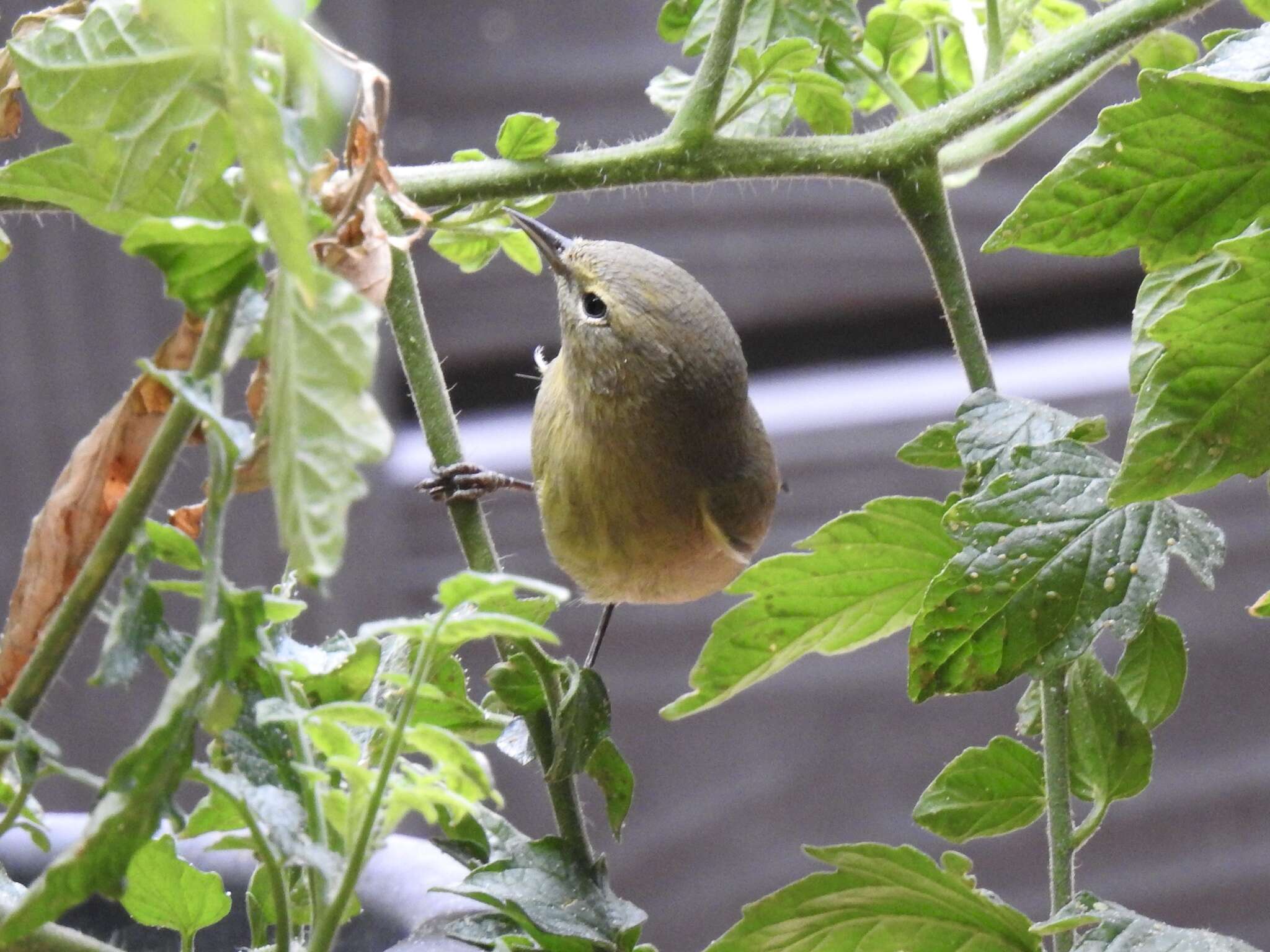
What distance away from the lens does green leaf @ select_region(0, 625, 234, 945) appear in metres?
0.28

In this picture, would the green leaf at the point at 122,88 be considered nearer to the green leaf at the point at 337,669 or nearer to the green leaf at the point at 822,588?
the green leaf at the point at 337,669

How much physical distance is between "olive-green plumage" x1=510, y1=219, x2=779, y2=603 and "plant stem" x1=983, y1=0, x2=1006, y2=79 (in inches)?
12.7

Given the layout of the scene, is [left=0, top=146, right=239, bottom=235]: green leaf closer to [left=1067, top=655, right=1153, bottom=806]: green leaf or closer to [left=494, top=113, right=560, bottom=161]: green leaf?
[left=494, top=113, right=560, bottom=161]: green leaf

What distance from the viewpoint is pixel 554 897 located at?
0.45 m

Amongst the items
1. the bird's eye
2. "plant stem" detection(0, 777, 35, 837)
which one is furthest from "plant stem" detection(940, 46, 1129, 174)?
"plant stem" detection(0, 777, 35, 837)

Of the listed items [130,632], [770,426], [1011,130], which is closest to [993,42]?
[1011,130]

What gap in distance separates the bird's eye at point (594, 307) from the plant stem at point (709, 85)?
1.14ft

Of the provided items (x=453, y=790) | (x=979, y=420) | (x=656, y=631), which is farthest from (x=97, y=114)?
(x=656, y=631)

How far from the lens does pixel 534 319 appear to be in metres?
1.46

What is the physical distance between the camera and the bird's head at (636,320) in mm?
887

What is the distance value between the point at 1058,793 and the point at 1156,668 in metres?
0.08

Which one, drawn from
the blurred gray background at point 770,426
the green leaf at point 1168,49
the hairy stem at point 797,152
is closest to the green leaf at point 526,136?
the hairy stem at point 797,152

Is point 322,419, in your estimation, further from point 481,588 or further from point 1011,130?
point 1011,130

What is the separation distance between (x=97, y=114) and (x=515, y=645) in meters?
0.23
